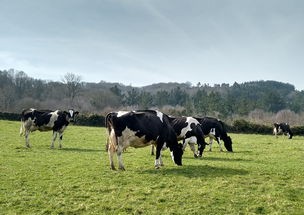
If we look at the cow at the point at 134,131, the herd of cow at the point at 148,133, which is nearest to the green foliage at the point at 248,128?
the herd of cow at the point at 148,133

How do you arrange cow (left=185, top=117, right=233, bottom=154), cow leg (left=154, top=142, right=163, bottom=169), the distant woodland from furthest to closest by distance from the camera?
the distant woodland, cow (left=185, top=117, right=233, bottom=154), cow leg (left=154, top=142, right=163, bottom=169)

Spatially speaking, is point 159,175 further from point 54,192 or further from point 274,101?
point 274,101

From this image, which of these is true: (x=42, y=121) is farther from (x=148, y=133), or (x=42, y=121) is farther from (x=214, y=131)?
(x=148, y=133)

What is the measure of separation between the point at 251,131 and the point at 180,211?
203 feet

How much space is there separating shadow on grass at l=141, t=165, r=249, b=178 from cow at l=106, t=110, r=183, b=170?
98 centimetres

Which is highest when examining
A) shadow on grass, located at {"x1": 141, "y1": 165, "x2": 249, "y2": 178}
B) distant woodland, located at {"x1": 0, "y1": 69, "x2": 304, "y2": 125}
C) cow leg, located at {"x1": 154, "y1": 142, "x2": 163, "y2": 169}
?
distant woodland, located at {"x1": 0, "y1": 69, "x2": 304, "y2": 125}

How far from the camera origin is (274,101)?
14112 centimetres

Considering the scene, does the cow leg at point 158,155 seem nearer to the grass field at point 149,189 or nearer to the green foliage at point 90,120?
the grass field at point 149,189

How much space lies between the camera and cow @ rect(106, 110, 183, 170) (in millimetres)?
15695

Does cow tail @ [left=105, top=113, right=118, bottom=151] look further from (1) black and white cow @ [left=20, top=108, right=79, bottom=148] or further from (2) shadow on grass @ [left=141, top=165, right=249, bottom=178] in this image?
(1) black and white cow @ [left=20, top=108, right=79, bottom=148]

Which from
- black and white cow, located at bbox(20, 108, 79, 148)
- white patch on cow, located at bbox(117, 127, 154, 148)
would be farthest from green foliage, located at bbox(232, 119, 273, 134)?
white patch on cow, located at bbox(117, 127, 154, 148)

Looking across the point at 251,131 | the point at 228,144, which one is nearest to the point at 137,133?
the point at 228,144

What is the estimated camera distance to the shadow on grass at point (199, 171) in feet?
48.3

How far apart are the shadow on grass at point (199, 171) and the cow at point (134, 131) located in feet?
3.21
